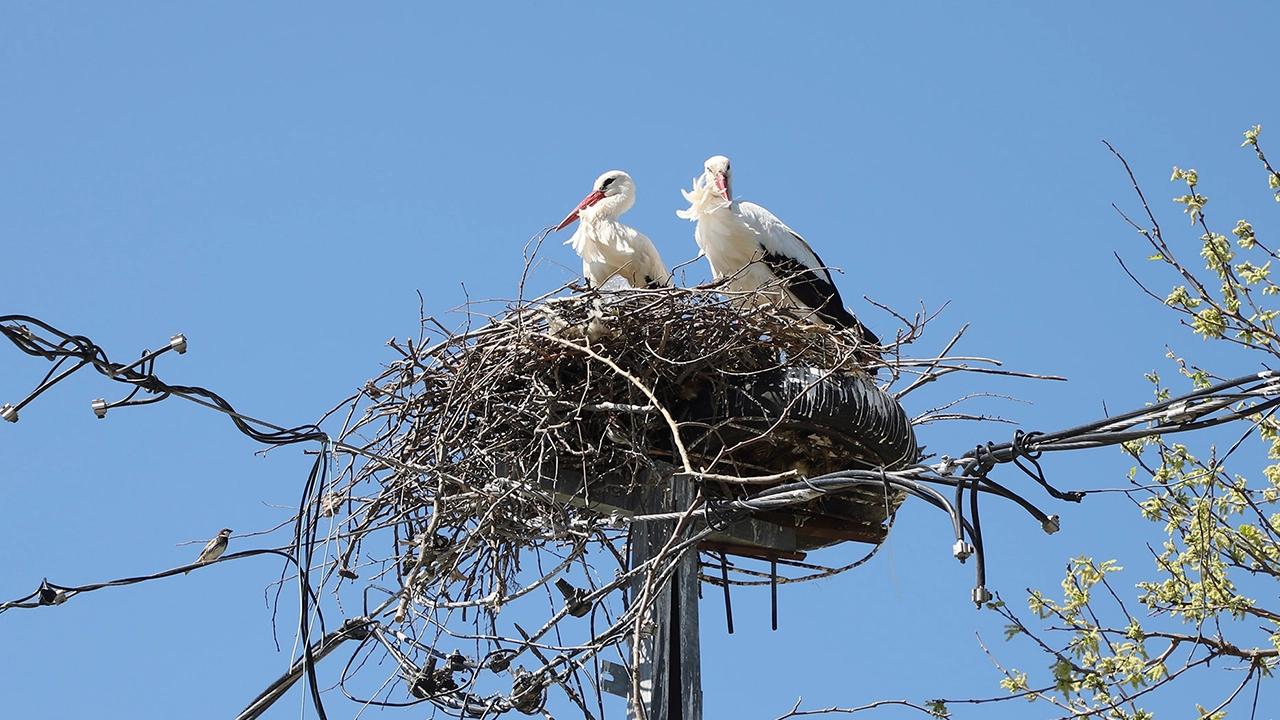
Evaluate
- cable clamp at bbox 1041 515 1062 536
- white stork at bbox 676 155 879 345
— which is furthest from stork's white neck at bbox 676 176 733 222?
cable clamp at bbox 1041 515 1062 536

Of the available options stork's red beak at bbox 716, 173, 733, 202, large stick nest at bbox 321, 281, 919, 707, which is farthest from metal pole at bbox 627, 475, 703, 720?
stork's red beak at bbox 716, 173, 733, 202

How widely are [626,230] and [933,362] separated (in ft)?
6.65

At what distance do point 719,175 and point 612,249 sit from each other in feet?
2.08

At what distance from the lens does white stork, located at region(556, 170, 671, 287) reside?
7344 mm

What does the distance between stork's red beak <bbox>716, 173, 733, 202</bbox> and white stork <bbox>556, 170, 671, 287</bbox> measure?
1.27 ft

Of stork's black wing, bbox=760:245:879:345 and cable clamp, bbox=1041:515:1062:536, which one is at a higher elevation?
stork's black wing, bbox=760:245:879:345

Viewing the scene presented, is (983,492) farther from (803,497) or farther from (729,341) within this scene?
(729,341)

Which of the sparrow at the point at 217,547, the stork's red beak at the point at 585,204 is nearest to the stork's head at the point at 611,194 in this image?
the stork's red beak at the point at 585,204

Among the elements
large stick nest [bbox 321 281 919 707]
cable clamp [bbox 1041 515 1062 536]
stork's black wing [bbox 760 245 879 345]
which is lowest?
cable clamp [bbox 1041 515 1062 536]

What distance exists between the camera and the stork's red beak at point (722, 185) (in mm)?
7543

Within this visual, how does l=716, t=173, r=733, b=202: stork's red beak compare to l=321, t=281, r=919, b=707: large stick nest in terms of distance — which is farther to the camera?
l=716, t=173, r=733, b=202: stork's red beak

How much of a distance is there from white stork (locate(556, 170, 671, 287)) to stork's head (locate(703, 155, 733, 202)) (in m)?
0.40

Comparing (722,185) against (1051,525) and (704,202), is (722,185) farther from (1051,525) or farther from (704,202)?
(1051,525)

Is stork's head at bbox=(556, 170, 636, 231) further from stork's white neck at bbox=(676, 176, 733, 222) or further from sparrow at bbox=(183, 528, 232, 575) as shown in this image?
sparrow at bbox=(183, 528, 232, 575)
